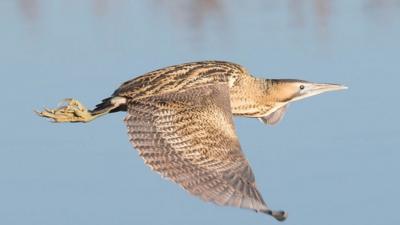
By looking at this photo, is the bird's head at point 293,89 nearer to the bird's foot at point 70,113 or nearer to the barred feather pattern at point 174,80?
the barred feather pattern at point 174,80

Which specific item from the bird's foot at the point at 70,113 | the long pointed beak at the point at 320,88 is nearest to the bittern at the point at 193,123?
the bird's foot at the point at 70,113

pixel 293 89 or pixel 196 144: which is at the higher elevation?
pixel 293 89

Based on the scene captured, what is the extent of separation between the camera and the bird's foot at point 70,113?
6.43 meters

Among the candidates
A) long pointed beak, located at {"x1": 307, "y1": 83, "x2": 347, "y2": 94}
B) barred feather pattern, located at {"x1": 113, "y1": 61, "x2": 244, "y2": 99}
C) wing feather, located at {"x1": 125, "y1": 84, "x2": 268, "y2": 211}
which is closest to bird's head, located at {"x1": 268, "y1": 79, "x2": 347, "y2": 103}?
long pointed beak, located at {"x1": 307, "y1": 83, "x2": 347, "y2": 94}

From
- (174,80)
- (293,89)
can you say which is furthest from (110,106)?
(293,89)

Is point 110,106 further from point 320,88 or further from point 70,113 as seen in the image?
point 320,88

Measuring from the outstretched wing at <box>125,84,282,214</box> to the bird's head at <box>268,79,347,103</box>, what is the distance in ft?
2.36

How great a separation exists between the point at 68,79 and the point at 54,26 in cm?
234

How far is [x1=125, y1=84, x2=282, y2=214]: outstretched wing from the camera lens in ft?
18.0

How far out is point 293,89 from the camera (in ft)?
22.6

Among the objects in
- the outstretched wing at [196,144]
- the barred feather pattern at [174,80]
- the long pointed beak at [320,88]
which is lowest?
the outstretched wing at [196,144]

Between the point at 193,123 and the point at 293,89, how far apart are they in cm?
110

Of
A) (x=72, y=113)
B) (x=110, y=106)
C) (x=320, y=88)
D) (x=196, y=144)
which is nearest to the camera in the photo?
(x=196, y=144)

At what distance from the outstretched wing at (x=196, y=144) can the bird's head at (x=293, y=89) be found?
0.72 meters
